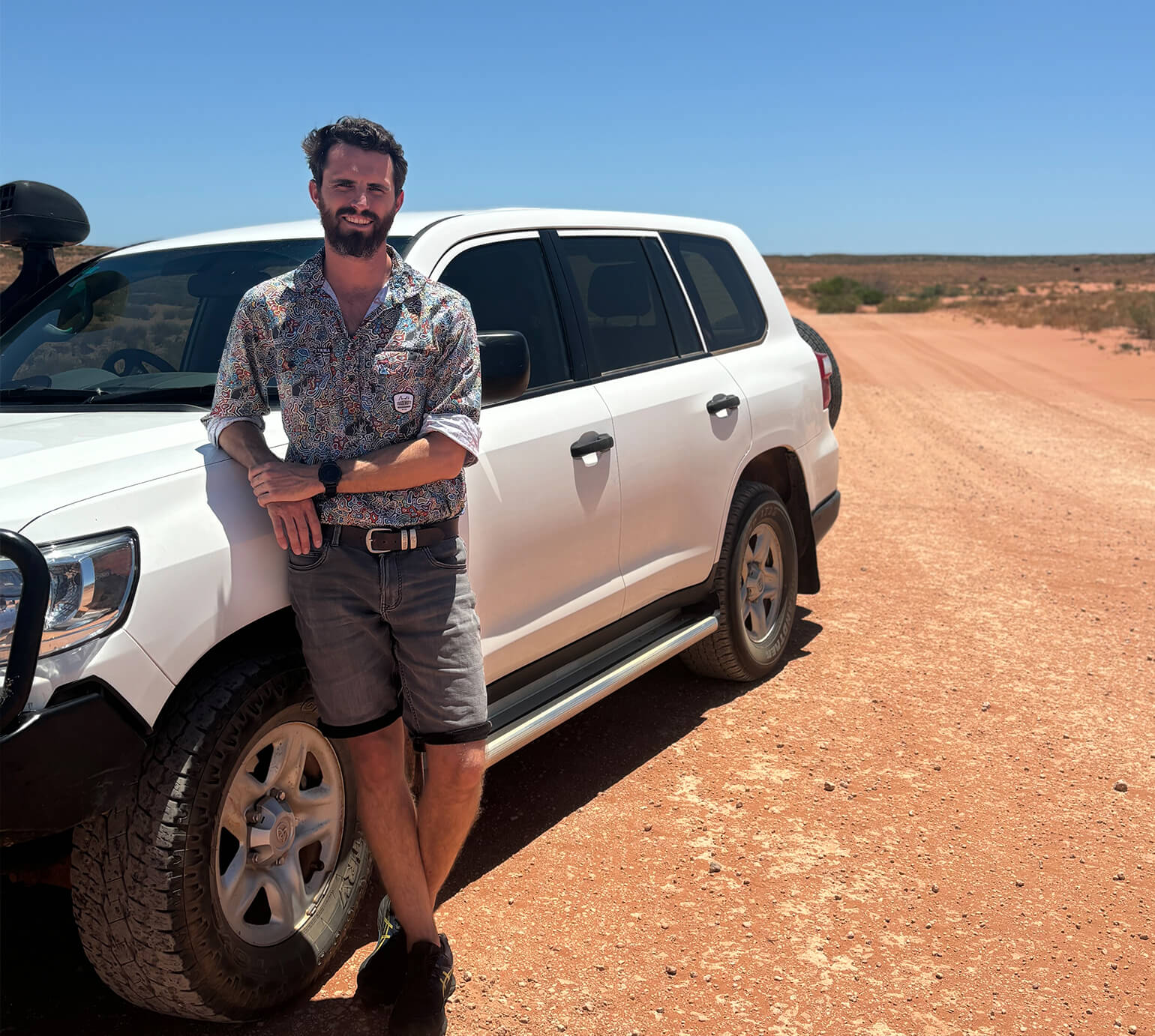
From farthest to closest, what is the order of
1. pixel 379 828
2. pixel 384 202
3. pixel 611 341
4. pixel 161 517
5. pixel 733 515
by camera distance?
pixel 733 515 → pixel 611 341 → pixel 379 828 → pixel 384 202 → pixel 161 517

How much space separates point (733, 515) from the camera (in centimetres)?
485

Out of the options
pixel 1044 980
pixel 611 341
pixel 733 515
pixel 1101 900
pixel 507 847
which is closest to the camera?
pixel 1044 980

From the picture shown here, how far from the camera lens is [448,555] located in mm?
2729

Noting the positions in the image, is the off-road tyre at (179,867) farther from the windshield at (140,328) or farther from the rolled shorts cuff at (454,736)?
the windshield at (140,328)

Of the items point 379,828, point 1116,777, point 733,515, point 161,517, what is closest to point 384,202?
point 161,517

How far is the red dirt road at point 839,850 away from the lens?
3.02 m

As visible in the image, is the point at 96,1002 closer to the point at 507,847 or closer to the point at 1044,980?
the point at 507,847

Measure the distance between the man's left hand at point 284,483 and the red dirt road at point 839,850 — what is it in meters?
1.38

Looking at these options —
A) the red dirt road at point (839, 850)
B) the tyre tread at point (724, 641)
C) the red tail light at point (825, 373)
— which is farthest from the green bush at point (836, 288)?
the tyre tread at point (724, 641)

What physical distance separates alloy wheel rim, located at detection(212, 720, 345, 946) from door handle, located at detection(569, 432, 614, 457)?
4.14ft

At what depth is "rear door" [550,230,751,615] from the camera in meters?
4.06

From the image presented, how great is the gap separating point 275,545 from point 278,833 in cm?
72

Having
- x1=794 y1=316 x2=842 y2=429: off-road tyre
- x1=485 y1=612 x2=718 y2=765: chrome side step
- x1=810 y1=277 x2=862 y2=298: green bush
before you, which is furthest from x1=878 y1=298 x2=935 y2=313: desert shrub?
x1=485 y1=612 x2=718 y2=765: chrome side step

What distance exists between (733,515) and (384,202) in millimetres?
2588
